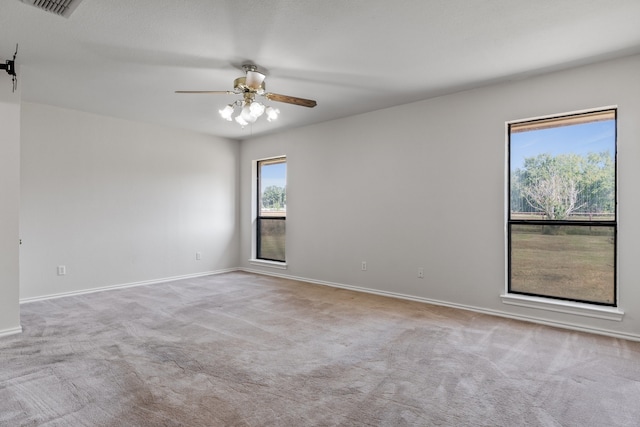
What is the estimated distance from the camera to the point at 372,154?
508cm

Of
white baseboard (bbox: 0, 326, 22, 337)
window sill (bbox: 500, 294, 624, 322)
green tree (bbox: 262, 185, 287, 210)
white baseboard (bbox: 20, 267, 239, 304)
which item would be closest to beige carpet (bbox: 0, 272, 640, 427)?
white baseboard (bbox: 0, 326, 22, 337)

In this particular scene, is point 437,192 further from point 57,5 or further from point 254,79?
point 57,5

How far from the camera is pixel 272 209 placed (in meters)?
6.73

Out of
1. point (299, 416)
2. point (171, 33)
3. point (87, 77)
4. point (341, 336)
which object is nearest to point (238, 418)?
point (299, 416)

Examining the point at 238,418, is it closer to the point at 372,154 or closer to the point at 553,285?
the point at 553,285

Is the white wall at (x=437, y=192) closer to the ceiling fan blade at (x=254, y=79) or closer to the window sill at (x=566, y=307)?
the window sill at (x=566, y=307)

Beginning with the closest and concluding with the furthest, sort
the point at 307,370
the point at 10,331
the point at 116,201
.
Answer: the point at 307,370 → the point at 10,331 → the point at 116,201

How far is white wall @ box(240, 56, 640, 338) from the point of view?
10.7 feet

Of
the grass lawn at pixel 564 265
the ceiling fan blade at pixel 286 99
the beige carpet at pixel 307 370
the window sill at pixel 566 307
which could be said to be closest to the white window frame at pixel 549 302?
the window sill at pixel 566 307

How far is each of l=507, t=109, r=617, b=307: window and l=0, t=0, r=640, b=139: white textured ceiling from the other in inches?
28.5

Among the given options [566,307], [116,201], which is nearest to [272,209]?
[116,201]

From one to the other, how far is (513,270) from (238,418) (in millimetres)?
3393

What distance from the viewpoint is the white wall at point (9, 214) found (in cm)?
331

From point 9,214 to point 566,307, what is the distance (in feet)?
18.5
